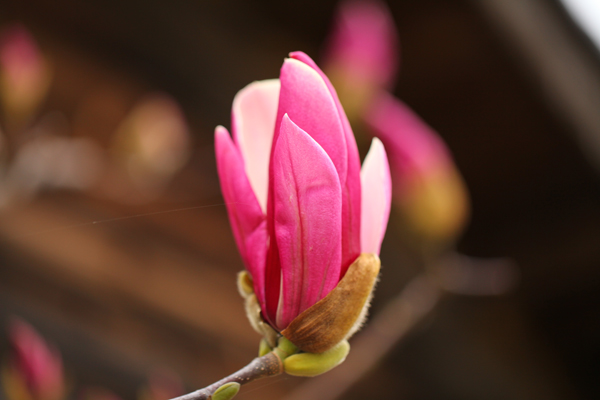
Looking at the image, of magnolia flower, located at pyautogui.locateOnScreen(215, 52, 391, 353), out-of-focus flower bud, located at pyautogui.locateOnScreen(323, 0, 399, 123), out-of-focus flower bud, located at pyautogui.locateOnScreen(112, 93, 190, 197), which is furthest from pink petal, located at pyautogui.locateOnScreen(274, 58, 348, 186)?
out-of-focus flower bud, located at pyautogui.locateOnScreen(112, 93, 190, 197)

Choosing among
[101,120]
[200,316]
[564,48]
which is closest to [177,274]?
[200,316]

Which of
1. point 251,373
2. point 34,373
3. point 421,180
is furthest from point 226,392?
point 421,180

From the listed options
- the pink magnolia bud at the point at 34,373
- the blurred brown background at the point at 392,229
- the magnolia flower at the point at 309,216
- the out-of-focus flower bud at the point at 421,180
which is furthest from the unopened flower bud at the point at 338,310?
the blurred brown background at the point at 392,229

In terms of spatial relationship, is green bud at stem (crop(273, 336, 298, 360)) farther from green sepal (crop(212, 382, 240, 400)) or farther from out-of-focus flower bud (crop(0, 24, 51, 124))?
out-of-focus flower bud (crop(0, 24, 51, 124))

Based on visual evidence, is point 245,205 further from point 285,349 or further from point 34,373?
point 34,373

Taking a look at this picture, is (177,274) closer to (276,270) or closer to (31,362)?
(31,362)

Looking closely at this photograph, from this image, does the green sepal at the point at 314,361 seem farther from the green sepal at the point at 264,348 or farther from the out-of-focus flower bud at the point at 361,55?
the out-of-focus flower bud at the point at 361,55
